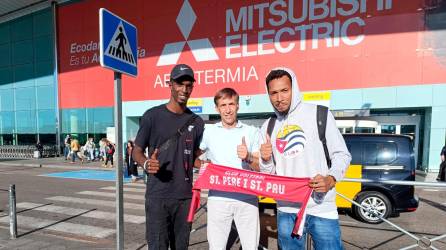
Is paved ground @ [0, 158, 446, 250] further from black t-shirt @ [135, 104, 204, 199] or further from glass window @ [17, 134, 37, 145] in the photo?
glass window @ [17, 134, 37, 145]

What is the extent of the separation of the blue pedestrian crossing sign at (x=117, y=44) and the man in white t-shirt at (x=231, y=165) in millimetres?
997

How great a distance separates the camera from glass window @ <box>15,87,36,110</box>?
27828mm

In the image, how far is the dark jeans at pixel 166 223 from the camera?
2.67 metres

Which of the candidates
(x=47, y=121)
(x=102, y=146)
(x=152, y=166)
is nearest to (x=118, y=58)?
(x=152, y=166)

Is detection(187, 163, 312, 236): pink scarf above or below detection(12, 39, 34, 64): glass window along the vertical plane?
below

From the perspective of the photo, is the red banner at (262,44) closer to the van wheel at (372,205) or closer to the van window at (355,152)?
the van window at (355,152)

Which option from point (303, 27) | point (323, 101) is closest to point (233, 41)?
point (303, 27)

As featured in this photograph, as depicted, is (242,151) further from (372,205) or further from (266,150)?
(372,205)

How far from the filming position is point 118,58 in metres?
2.94

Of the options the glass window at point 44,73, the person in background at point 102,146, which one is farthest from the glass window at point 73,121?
the person in background at point 102,146

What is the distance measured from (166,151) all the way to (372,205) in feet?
18.4

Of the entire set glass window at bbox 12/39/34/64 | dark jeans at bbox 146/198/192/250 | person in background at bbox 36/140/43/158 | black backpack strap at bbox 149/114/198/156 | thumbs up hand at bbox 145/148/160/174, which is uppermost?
glass window at bbox 12/39/34/64

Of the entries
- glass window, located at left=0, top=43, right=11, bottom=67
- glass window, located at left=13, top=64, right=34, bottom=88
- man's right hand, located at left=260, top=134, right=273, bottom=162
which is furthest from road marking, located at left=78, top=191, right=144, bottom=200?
glass window, located at left=0, top=43, right=11, bottom=67

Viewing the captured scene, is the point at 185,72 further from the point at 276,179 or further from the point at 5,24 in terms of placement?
the point at 5,24
